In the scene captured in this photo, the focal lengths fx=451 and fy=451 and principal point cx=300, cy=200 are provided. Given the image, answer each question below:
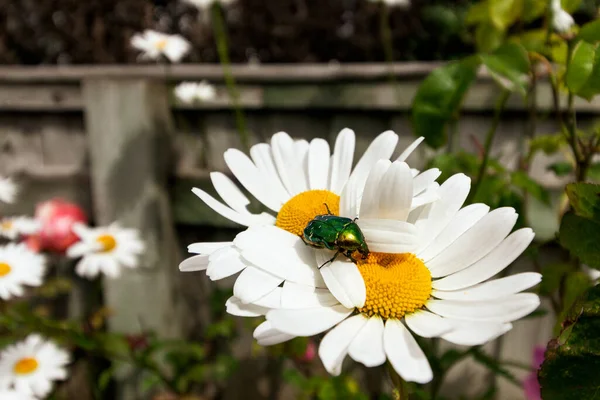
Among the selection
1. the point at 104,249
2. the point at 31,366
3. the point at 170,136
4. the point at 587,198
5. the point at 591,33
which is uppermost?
the point at 591,33

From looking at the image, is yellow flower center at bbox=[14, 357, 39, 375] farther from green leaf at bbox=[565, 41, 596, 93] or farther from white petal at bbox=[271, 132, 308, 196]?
green leaf at bbox=[565, 41, 596, 93]

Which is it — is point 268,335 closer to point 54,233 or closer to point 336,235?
point 336,235

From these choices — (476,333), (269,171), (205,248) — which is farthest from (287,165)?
(476,333)

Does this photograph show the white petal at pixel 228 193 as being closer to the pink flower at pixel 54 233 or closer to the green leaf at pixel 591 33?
the green leaf at pixel 591 33

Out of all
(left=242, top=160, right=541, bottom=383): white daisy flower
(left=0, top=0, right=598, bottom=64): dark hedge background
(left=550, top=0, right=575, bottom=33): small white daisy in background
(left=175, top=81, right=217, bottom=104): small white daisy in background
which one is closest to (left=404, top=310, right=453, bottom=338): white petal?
(left=242, top=160, right=541, bottom=383): white daisy flower

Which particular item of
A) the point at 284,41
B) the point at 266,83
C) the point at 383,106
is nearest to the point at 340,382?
the point at 383,106
